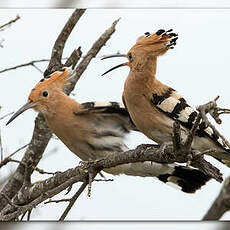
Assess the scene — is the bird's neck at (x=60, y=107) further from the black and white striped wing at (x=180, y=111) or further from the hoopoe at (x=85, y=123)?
the black and white striped wing at (x=180, y=111)

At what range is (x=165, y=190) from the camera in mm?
2086

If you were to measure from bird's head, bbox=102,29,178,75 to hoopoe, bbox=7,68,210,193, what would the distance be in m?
0.16

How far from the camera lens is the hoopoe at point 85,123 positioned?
211 cm

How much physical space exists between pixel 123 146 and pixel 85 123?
15cm

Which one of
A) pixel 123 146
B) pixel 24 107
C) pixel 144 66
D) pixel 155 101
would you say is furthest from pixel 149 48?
pixel 24 107

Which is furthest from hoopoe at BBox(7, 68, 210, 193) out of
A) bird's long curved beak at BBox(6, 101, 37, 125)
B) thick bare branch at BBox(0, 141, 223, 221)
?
thick bare branch at BBox(0, 141, 223, 221)

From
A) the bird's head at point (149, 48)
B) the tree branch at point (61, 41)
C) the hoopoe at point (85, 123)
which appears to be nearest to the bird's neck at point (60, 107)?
the hoopoe at point (85, 123)

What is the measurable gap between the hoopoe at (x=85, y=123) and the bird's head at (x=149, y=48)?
0.54 feet

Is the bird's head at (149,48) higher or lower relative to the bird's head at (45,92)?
higher

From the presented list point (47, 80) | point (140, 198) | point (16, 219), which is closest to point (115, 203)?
point (140, 198)

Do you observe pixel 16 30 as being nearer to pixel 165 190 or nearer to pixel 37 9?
pixel 37 9

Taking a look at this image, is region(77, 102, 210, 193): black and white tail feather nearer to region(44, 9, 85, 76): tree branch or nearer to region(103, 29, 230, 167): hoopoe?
region(103, 29, 230, 167): hoopoe

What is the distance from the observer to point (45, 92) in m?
2.14

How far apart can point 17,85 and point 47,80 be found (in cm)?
12
